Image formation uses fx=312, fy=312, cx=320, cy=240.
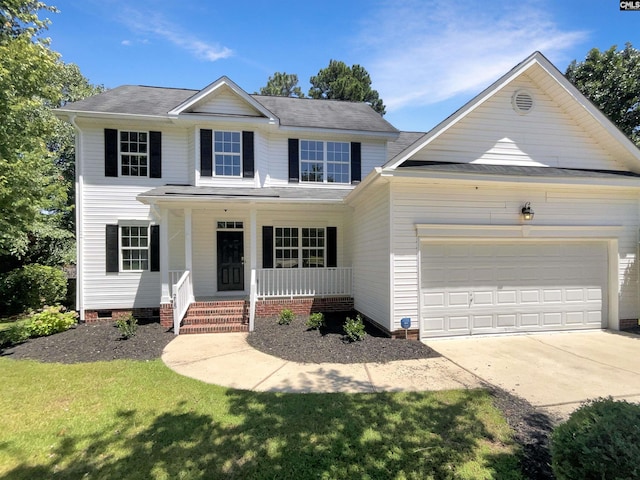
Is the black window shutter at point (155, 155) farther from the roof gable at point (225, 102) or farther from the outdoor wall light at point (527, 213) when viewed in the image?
the outdoor wall light at point (527, 213)

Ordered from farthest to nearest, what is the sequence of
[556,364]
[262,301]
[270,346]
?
1. [262,301]
2. [270,346]
3. [556,364]

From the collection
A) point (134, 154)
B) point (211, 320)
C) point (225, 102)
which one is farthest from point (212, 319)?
point (225, 102)

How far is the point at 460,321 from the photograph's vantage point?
7289mm

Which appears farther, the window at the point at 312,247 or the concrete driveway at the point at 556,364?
the window at the point at 312,247

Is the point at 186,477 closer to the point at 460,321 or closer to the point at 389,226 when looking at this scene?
the point at 389,226

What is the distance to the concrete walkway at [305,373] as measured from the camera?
186 inches

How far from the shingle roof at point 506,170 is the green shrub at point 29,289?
12703mm

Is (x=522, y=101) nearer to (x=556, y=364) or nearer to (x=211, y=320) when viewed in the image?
(x=556, y=364)

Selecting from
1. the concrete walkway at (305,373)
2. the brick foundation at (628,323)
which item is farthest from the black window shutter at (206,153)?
the brick foundation at (628,323)

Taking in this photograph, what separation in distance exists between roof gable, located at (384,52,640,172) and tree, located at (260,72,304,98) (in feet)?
97.0

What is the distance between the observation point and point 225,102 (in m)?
10.1

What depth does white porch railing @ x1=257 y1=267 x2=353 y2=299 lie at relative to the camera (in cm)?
952

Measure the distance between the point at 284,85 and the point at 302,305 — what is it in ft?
101

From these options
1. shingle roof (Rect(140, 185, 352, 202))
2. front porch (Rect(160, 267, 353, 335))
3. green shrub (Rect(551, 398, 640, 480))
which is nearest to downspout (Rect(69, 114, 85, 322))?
shingle roof (Rect(140, 185, 352, 202))
